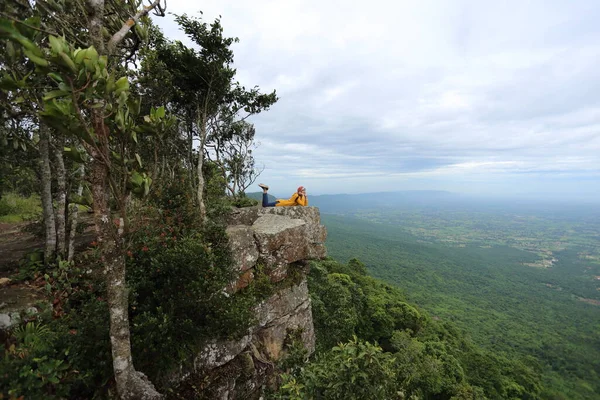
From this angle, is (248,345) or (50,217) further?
(248,345)

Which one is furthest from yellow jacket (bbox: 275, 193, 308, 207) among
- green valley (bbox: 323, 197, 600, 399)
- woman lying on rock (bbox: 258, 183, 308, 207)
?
green valley (bbox: 323, 197, 600, 399)

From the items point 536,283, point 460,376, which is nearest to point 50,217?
point 460,376

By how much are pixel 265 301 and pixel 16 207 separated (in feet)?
62.3

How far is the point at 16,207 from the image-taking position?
16547 millimetres

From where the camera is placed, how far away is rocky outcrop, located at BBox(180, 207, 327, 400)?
295 inches

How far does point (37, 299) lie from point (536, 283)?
164 metres

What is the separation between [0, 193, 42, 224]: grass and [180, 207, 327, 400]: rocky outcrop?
1400 cm

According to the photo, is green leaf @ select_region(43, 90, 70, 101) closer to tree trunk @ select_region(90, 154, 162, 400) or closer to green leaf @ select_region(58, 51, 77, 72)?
green leaf @ select_region(58, 51, 77, 72)

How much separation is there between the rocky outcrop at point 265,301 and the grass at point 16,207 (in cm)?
1400

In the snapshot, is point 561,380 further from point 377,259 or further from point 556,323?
point 377,259

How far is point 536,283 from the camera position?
115750 mm

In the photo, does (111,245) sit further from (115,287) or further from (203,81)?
(203,81)

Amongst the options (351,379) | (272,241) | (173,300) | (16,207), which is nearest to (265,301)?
(272,241)

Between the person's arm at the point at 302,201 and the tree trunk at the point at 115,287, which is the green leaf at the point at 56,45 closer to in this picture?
the tree trunk at the point at 115,287
